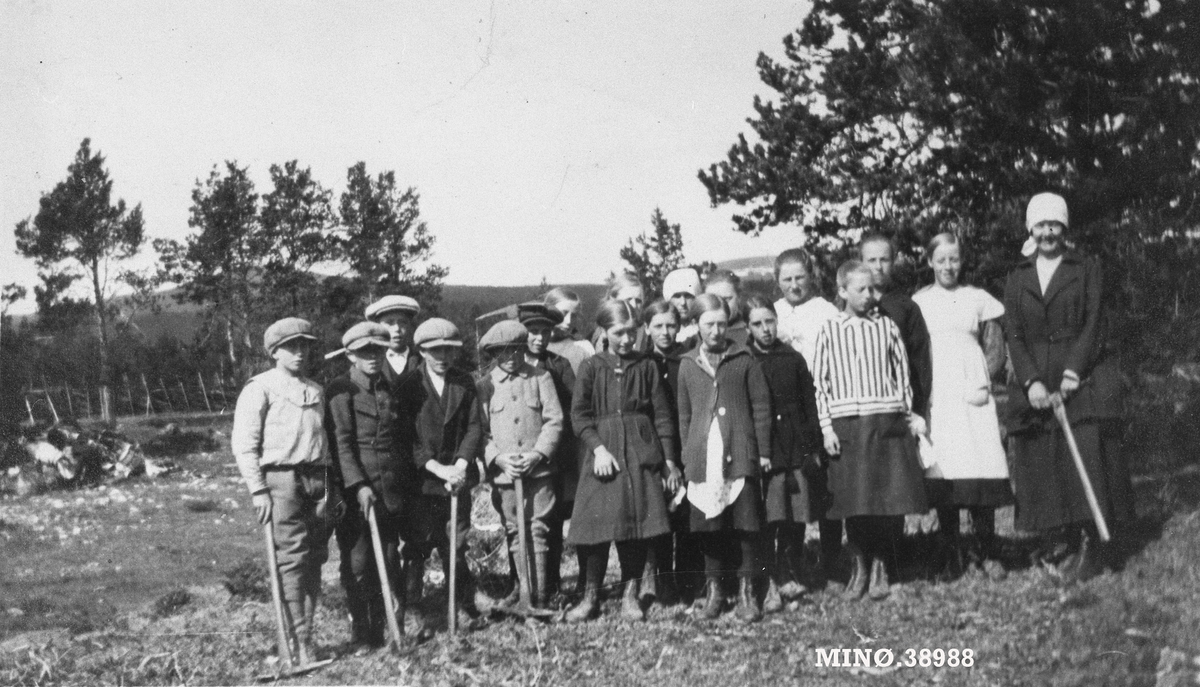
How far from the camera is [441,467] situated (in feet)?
19.6

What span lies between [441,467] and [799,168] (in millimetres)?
9250

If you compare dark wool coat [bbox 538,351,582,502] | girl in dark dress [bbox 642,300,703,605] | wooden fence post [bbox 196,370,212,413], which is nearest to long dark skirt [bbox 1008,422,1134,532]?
girl in dark dress [bbox 642,300,703,605]

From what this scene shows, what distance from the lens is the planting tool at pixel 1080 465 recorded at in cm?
531

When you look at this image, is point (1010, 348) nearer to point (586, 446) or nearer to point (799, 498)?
point (799, 498)

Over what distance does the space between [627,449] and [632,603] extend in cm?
91

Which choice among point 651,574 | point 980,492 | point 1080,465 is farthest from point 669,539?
point 1080,465

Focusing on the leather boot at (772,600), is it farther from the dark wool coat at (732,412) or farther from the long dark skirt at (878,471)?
the dark wool coat at (732,412)

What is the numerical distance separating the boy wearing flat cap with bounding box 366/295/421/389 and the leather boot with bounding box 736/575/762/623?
2.40 metres

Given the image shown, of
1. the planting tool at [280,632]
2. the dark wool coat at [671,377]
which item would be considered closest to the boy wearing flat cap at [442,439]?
the planting tool at [280,632]

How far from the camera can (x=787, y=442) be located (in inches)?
230

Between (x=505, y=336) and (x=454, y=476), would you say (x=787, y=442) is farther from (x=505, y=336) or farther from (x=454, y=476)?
(x=454, y=476)

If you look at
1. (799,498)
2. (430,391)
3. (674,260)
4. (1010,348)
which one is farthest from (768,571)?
(674,260)

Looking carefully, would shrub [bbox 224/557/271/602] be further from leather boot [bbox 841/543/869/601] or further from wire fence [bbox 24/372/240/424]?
wire fence [bbox 24/372/240/424]

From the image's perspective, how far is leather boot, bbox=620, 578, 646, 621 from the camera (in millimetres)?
5797
